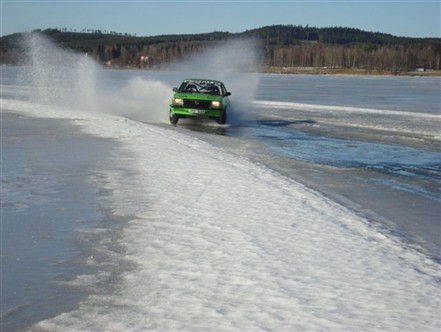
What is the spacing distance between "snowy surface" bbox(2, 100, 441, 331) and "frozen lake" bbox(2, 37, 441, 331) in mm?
20

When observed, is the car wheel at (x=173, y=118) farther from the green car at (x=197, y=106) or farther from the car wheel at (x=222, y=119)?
the car wheel at (x=222, y=119)

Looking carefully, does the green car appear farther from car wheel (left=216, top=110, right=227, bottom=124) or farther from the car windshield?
the car windshield

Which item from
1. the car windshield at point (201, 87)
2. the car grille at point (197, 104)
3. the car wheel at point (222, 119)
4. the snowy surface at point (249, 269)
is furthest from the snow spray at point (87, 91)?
the snowy surface at point (249, 269)

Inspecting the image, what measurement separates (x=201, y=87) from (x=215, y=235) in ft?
49.6

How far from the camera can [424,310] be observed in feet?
14.5

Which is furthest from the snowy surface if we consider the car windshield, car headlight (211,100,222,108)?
the car windshield

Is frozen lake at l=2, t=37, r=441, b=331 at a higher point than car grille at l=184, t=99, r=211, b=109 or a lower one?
lower

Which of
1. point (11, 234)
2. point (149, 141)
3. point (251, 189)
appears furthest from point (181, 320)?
point (149, 141)

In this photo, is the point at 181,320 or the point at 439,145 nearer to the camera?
the point at 181,320

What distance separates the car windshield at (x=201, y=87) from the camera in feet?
67.4

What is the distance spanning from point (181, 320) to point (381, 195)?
19.6ft

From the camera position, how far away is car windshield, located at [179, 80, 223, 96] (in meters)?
20.5

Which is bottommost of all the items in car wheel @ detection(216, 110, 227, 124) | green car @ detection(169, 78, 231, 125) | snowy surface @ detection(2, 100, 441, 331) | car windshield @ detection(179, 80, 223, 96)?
snowy surface @ detection(2, 100, 441, 331)

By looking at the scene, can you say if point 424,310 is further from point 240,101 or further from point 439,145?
point 240,101
